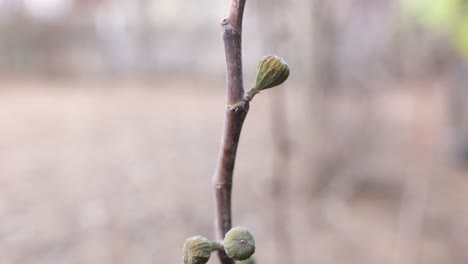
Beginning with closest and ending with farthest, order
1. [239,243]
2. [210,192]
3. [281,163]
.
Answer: [239,243]
[281,163]
[210,192]

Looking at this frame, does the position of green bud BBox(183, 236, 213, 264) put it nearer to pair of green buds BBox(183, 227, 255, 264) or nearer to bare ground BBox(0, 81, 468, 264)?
pair of green buds BBox(183, 227, 255, 264)

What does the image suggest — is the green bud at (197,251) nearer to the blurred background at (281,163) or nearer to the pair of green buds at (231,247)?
the pair of green buds at (231,247)

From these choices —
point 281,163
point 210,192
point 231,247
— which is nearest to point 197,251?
point 231,247

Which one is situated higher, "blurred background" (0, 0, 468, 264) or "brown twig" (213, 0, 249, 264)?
"brown twig" (213, 0, 249, 264)

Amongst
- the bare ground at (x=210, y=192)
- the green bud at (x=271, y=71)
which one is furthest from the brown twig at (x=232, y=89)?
the bare ground at (x=210, y=192)

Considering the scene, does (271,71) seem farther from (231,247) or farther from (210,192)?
(210,192)

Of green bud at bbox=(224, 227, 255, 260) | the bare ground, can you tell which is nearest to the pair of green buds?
green bud at bbox=(224, 227, 255, 260)
